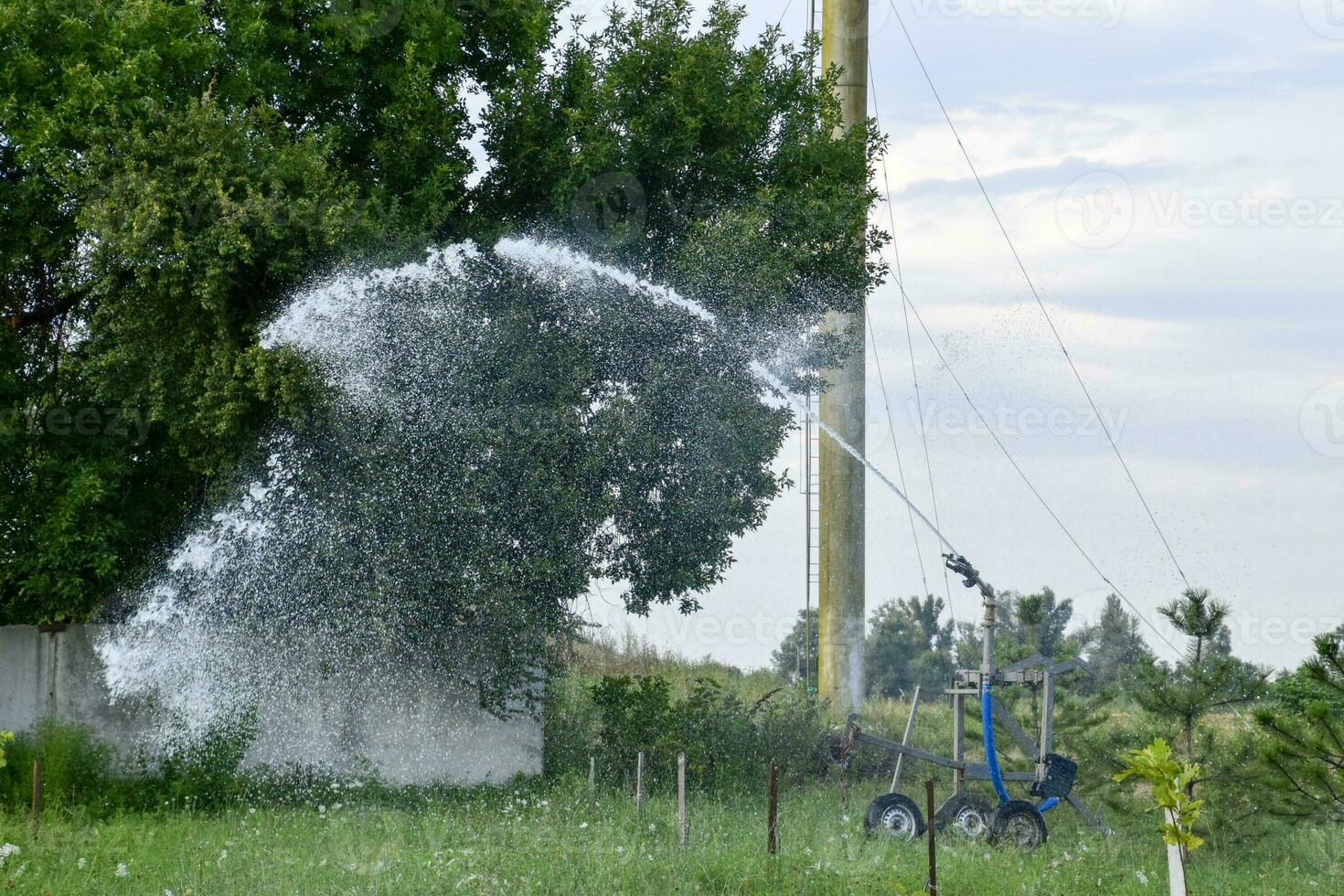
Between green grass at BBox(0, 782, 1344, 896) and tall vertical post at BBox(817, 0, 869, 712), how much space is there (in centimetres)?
402

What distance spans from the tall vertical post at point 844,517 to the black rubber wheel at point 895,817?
557 cm

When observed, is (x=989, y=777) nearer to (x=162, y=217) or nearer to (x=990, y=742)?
(x=990, y=742)

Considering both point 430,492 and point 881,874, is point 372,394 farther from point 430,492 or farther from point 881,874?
point 881,874

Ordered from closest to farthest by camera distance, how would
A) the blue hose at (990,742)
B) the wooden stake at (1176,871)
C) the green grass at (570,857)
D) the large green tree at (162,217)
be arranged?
the wooden stake at (1176,871)
the green grass at (570,857)
the blue hose at (990,742)
the large green tree at (162,217)

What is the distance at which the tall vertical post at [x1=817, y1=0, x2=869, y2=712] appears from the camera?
17.7 m

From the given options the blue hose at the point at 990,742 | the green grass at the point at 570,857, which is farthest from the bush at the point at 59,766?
the blue hose at the point at 990,742

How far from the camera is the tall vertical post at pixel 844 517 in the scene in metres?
17.7

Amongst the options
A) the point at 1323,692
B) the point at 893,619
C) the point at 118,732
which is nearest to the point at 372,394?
the point at 118,732

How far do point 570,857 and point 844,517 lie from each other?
26.9ft

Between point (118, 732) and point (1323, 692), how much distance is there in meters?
15.8

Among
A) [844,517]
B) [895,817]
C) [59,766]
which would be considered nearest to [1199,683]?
[895,817]

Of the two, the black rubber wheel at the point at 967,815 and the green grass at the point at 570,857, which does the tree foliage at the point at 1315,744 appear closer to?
the green grass at the point at 570,857

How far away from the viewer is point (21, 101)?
50.5ft

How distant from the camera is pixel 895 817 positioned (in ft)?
40.3
